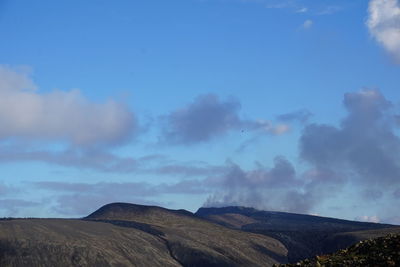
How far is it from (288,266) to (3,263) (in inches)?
6996

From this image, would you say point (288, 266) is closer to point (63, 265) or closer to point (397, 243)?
point (397, 243)

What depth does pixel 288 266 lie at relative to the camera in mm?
37969

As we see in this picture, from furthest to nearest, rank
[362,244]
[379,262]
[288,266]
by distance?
[362,244] < [288,266] < [379,262]

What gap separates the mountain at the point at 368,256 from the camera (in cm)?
3584

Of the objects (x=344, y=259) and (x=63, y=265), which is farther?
(x=63, y=265)

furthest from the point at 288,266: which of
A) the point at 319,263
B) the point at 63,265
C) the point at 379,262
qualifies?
the point at 63,265

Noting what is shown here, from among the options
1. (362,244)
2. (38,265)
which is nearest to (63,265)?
(38,265)

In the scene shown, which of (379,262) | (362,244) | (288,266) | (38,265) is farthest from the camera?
(38,265)

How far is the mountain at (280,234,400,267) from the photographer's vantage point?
118ft

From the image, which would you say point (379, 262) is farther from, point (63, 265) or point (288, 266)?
point (63, 265)

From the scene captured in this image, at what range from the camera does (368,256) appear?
123ft

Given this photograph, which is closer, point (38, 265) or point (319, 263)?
point (319, 263)

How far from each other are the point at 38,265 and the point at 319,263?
175 meters

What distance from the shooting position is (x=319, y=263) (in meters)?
37.1
